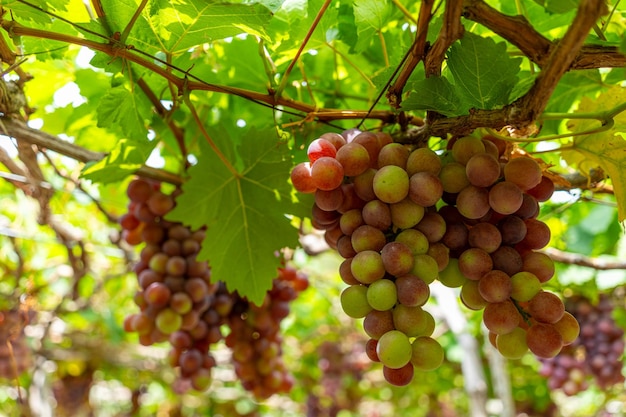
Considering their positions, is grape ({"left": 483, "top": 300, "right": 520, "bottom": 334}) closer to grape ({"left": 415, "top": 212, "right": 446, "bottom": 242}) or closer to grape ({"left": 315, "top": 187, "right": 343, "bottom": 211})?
grape ({"left": 415, "top": 212, "right": 446, "bottom": 242})

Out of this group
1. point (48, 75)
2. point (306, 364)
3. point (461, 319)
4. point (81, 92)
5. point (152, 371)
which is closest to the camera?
point (81, 92)

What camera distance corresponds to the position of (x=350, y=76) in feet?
4.13

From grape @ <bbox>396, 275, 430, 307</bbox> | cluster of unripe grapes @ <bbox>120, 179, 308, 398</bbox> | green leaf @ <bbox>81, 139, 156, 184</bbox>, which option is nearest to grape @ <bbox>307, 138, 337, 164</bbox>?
grape @ <bbox>396, 275, 430, 307</bbox>

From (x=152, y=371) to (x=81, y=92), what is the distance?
2.63m

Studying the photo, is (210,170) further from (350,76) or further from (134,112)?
(350,76)

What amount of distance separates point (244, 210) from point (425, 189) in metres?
0.48

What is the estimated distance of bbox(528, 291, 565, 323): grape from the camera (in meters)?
0.69

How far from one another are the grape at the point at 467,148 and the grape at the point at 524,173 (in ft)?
0.16

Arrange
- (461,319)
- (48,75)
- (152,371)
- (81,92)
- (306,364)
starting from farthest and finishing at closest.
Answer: (306,364) < (152,371) < (461,319) < (48,75) < (81,92)

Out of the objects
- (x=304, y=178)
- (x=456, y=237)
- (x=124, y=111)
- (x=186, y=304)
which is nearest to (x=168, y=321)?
(x=186, y=304)

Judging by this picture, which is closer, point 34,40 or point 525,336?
point 525,336

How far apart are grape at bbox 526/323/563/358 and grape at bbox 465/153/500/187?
197 millimetres

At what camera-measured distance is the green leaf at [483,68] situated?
27.7 inches

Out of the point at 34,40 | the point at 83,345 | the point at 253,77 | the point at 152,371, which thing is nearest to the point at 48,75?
the point at 34,40
